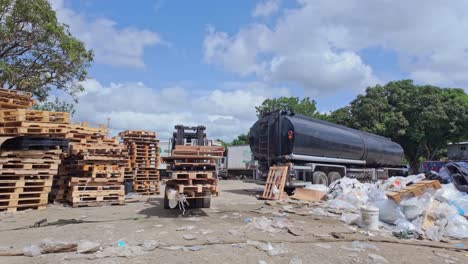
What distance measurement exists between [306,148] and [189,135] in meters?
4.57

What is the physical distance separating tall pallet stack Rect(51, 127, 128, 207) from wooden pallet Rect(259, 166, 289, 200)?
190 inches

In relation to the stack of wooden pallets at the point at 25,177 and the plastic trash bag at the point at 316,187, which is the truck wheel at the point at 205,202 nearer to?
the plastic trash bag at the point at 316,187

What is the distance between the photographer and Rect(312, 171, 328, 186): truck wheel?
12549 mm

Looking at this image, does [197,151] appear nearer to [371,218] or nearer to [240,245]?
[240,245]

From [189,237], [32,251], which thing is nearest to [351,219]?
[189,237]

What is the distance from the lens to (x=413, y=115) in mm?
26078

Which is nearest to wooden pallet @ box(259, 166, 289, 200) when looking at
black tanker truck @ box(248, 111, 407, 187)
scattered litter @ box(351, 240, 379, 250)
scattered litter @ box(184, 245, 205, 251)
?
black tanker truck @ box(248, 111, 407, 187)

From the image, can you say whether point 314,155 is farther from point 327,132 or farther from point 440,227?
point 440,227

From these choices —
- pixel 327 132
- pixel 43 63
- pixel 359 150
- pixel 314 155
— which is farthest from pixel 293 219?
pixel 43 63

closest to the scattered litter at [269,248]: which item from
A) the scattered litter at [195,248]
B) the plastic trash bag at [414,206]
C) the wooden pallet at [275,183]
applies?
the scattered litter at [195,248]

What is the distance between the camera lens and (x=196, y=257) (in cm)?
462

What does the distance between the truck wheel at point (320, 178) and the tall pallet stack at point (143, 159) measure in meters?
6.40

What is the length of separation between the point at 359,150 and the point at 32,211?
13.2 meters

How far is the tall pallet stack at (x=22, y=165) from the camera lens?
335 inches
